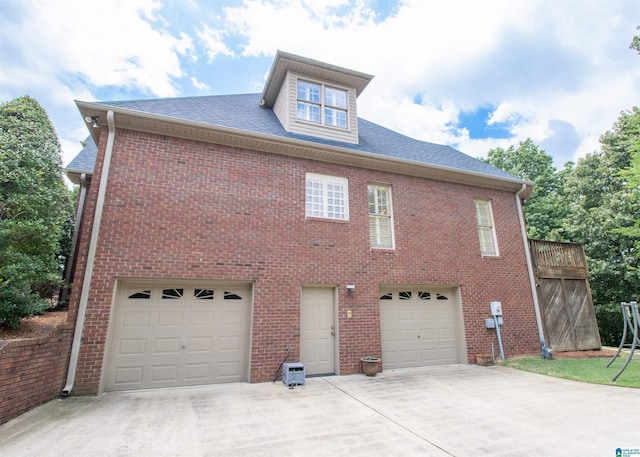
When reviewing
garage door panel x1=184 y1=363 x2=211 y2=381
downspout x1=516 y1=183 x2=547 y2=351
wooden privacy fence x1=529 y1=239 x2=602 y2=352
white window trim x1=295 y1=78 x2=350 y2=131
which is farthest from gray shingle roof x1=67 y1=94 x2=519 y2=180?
garage door panel x1=184 y1=363 x2=211 y2=381

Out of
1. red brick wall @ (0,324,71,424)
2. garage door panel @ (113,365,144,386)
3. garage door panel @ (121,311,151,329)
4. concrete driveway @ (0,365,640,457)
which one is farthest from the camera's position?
garage door panel @ (121,311,151,329)

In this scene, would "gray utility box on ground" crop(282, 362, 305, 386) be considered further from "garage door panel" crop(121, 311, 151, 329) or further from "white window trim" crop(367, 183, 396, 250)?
"white window trim" crop(367, 183, 396, 250)

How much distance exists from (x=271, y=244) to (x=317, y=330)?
88.5 inches

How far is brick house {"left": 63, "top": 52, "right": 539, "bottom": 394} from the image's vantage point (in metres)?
5.80

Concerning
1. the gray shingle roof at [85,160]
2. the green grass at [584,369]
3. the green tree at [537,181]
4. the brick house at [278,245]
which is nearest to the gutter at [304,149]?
the brick house at [278,245]

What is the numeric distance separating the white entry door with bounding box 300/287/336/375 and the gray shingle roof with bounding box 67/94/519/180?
3.93 m

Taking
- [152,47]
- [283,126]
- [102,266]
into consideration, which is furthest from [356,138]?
[102,266]

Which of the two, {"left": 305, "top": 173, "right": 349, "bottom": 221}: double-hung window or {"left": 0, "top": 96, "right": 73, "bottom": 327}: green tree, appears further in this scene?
{"left": 305, "top": 173, "right": 349, "bottom": 221}: double-hung window

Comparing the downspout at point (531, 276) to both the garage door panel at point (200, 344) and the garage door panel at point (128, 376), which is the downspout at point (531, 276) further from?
the garage door panel at point (128, 376)

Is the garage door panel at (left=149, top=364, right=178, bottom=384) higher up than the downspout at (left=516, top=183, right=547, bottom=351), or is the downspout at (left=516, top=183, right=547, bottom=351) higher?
the downspout at (left=516, top=183, right=547, bottom=351)

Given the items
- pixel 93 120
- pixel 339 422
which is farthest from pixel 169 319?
pixel 93 120

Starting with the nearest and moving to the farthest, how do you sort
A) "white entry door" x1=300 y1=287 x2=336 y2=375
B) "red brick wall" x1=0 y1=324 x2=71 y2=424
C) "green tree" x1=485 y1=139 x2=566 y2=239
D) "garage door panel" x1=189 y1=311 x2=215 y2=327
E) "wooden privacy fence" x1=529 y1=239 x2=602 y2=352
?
"red brick wall" x1=0 y1=324 x2=71 y2=424 < "garage door panel" x1=189 y1=311 x2=215 y2=327 < "white entry door" x1=300 y1=287 x2=336 y2=375 < "wooden privacy fence" x1=529 y1=239 x2=602 y2=352 < "green tree" x1=485 y1=139 x2=566 y2=239

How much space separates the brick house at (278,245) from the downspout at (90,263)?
0.02 m

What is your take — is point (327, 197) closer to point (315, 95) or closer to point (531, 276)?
point (315, 95)
